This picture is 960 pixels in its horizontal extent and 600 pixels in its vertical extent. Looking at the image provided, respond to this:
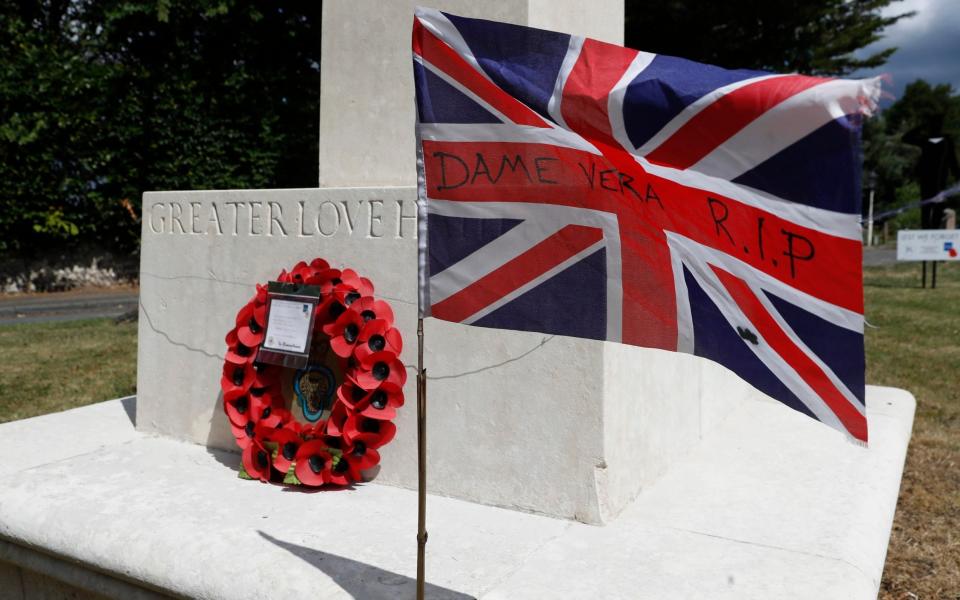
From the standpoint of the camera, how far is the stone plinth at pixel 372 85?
3.47m

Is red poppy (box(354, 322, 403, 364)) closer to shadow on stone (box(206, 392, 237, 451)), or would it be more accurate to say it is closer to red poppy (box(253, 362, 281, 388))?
red poppy (box(253, 362, 281, 388))

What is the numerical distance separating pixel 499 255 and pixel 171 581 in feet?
4.65

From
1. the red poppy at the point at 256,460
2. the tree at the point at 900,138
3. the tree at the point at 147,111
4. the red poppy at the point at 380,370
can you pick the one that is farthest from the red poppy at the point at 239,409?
the tree at the point at 900,138

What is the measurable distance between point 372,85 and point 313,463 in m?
1.66

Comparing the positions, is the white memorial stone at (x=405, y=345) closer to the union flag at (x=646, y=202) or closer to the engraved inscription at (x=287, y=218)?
the engraved inscription at (x=287, y=218)

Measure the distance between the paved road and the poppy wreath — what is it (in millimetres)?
9804

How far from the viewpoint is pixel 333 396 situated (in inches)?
130

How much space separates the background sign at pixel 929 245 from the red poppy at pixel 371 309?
12.4 m

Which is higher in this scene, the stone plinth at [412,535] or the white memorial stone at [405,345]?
the white memorial stone at [405,345]

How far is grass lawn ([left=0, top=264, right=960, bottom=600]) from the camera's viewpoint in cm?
320

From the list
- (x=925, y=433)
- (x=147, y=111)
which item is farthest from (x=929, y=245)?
(x=147, y=111)

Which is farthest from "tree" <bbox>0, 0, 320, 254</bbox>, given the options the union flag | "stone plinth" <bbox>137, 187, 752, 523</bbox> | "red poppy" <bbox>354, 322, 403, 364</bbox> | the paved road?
the union flag

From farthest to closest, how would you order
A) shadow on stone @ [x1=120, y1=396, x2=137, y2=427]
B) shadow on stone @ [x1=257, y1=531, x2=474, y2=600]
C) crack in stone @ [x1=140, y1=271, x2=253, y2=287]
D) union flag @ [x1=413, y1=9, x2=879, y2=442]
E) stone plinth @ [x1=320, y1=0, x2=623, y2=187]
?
1. shadow on stone @ [x1=120, y1=396, x2=137, y2=427]
2. crack in stone @ [x1=140, y1=271, x2=253, y2=287]
3. stone plinth @ [x1=320, y1=0, x2=623, y2=187]
4. shadow on stone @ [x1=257, y1=531, x2=474, y2=600]
5. union flag @ [x1=413, y1=9, x2=879, y2=442]

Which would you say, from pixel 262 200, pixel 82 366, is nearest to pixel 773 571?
pixel 262 200
